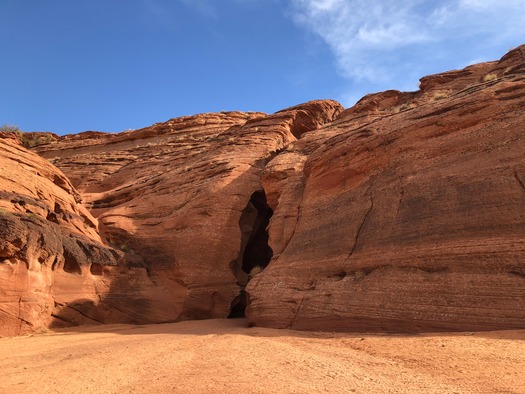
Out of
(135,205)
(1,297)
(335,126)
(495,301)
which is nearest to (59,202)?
(135,205)

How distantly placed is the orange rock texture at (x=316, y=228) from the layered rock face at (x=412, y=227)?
4 cm

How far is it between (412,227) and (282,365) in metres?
5.69

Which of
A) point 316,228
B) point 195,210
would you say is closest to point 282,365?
point 316,228

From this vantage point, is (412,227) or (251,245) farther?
(251,245)

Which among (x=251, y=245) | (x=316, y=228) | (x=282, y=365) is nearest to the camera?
(x=282, y=365)

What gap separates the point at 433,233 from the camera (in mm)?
A: 10469

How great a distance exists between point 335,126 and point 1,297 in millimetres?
15940

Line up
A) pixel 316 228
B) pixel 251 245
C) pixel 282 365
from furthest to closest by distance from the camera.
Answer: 1. pixel 251 245
2. pixel 316 228
3. pixel 282 365

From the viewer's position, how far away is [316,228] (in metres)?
14.4

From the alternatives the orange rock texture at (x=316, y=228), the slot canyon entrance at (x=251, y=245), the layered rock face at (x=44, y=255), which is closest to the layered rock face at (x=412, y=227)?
the orange rock texture at (x=316, y=228)

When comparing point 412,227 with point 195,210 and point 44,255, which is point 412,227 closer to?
point 195,210

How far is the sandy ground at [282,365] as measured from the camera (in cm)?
570

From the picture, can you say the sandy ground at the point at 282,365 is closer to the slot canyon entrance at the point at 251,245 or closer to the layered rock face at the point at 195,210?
the layered rock face at the point at 195,210

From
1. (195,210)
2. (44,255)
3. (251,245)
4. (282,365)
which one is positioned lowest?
(282,365)
